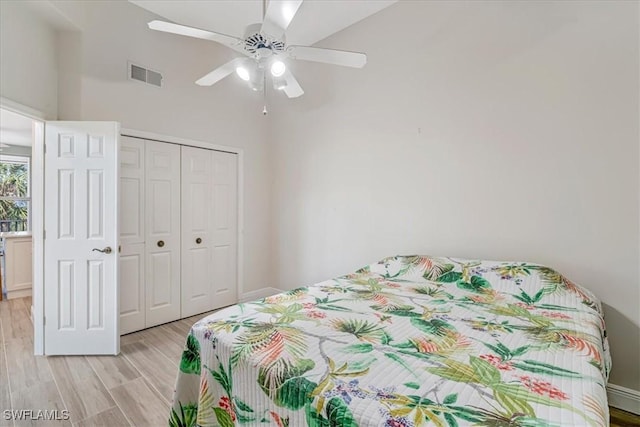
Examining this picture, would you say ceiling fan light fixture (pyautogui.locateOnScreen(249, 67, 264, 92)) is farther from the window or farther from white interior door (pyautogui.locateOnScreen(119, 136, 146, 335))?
the window

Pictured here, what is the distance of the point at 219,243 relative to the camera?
391 centimetres

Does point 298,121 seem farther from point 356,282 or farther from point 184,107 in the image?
point 356,282

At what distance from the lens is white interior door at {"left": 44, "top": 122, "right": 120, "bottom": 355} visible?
8.71 ft

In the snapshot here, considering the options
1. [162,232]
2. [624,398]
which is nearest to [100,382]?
[162,232]

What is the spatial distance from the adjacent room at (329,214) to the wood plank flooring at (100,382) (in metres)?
0.02

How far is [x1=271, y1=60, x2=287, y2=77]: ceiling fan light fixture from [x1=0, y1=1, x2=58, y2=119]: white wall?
2028mm

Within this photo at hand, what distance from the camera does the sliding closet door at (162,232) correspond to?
327 centimetres

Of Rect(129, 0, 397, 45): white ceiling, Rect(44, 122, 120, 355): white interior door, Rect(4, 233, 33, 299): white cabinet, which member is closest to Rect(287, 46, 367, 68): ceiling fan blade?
Rect(129, 0, 397, 45): white ceiling

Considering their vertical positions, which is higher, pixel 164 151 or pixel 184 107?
pixel 184 107

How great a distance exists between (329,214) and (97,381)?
100 inches

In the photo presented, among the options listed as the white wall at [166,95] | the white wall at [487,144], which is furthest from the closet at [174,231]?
the white wall at [487,144]

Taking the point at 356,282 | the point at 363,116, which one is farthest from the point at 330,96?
the point at 356,282

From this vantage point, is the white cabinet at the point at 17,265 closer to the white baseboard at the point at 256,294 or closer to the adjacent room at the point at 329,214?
the adjacent room at the point at 329,214

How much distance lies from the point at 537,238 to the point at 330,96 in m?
2.50
